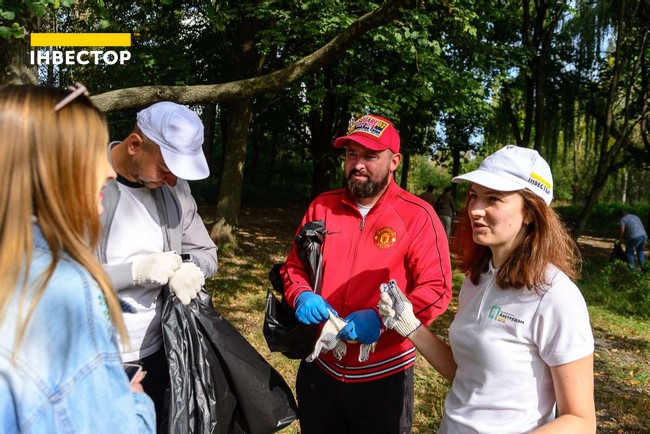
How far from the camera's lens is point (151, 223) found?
220cm

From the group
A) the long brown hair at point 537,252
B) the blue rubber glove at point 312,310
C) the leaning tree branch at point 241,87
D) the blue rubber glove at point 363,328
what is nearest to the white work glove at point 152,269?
Result: the blue rubber glove at point 312,310

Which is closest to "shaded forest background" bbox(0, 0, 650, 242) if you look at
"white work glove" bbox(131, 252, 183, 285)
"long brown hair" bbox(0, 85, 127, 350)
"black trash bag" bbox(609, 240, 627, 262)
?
"black trash bag" bbox(609, 240, 627, 262)

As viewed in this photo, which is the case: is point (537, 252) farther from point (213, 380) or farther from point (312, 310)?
point (213, 380)

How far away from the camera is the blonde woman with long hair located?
95cm

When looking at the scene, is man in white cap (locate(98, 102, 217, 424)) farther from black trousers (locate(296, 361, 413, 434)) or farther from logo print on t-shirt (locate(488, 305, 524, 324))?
logo print on t-shirt (locate(488, 305, 524, 324))

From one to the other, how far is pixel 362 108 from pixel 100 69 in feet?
19.9

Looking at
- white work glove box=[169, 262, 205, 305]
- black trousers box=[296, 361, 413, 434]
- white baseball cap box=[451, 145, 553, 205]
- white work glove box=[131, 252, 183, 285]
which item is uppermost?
white baseball cap box=[451, 145, 553, 205]

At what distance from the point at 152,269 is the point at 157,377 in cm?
52

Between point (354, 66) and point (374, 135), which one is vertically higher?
point (354, 66)

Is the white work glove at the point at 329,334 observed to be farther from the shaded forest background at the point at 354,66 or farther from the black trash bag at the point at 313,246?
the shaded forest background at the point at 354,66

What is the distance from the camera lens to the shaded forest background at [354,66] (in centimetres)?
546

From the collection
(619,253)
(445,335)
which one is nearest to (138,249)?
(445,335)

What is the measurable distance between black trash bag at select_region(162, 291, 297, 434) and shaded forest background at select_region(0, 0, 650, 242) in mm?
2540

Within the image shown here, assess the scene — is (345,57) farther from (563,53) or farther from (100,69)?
(563,53)
